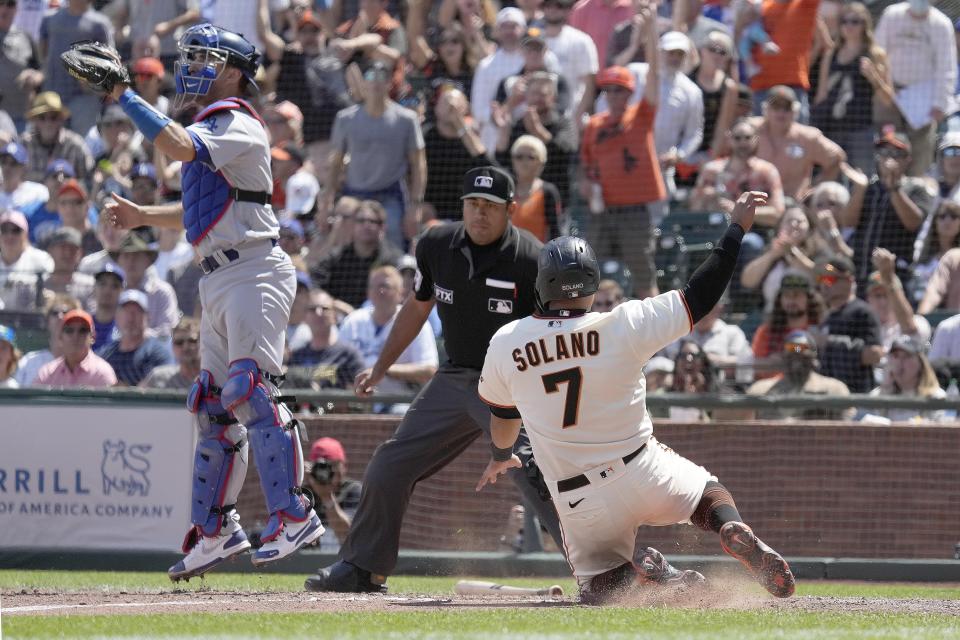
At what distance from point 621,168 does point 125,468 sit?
16.3ft

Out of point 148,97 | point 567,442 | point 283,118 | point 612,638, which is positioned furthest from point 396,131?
point 612,638

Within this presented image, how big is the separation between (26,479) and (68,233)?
3.19 m

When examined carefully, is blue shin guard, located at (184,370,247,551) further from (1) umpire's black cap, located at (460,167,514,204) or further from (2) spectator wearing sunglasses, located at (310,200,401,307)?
(2) spectator wearing sunglasses, located at (310,200,401,307)

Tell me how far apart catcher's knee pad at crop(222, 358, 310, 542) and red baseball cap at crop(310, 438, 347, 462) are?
2.50m

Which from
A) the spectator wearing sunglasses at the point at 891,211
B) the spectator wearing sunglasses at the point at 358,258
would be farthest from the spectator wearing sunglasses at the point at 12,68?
the spectator wearing sunglasses at the point at 891,211

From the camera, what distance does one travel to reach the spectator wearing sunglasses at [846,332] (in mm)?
10273

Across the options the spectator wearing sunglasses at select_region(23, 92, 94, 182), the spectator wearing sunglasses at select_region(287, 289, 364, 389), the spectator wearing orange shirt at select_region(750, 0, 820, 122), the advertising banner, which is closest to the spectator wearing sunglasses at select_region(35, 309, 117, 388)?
the advertising banner

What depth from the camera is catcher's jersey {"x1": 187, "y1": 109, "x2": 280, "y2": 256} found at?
6539mm

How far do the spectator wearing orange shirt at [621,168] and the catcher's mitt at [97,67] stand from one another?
621 centimetres

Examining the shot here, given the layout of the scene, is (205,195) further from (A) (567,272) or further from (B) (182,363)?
(B) (182,363)

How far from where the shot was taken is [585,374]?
593cm

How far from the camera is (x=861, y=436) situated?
9227mm

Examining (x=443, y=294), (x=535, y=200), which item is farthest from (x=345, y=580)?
(x=535, y=200)

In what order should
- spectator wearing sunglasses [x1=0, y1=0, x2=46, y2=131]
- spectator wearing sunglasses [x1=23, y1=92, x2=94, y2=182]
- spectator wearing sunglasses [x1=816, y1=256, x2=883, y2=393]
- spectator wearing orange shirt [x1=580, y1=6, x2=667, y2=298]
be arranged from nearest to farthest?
spectator wearing sunglasses [x1=816, y1=256, x2=883, y2=393], spectator wearing orange shirt [x1=580, y1=6, x2=667, y2=298], spectator wearing sunglasses [x1=23, y1=92, x2=94, y2=182], spectator wearing sunglasses [x1=0, y1=0, x2=46, y2=131]
